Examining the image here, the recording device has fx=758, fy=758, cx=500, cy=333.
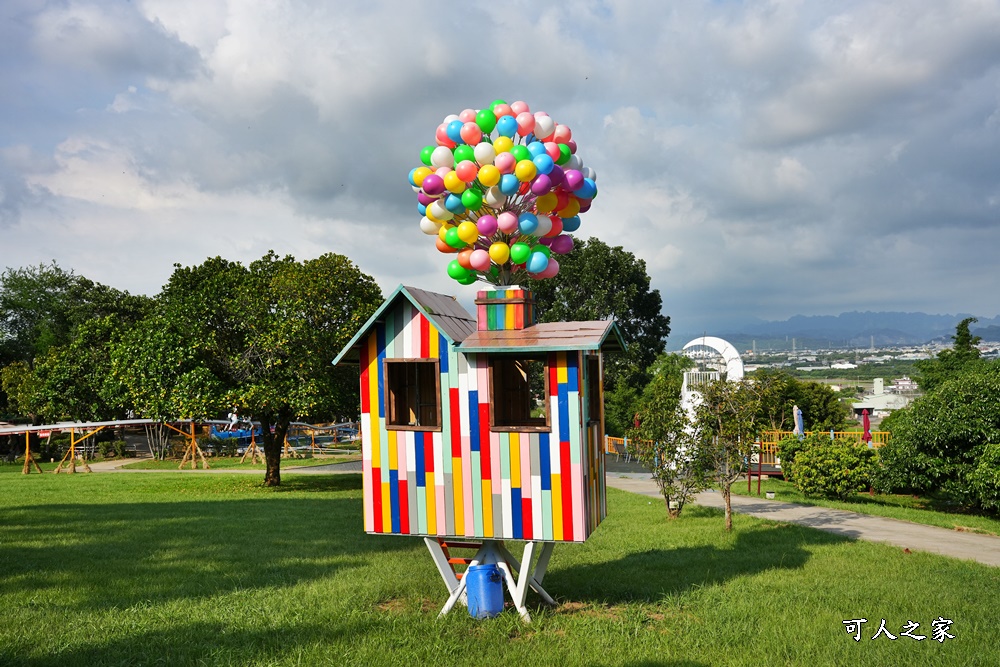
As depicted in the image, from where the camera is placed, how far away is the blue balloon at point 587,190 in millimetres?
9539

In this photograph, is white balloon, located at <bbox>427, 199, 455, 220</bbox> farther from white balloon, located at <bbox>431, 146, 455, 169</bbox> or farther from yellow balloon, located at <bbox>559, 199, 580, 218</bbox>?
yellow balloon, located at <bbox>559, 199, 580, 218</bbox>

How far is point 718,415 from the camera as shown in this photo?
594 inches

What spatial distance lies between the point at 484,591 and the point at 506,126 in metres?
5.44

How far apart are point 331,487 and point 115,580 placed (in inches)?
555

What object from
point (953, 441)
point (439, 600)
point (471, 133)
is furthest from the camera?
point (953, 441)

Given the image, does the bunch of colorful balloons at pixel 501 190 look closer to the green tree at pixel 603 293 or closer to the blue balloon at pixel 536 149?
the blue balloon at pixel 536 149

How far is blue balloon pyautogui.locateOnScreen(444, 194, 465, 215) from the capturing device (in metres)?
9.12

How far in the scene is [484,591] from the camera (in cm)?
867

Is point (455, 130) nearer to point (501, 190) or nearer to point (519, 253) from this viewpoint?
point (501, 190)

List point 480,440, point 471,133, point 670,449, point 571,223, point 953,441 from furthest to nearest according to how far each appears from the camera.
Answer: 1. point 953,441
2. point 670,449
3. point 571,223
4. point 471,133
5. point 480,440

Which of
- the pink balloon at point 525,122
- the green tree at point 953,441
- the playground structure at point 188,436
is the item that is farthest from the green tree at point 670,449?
the playground structure at point 188,436

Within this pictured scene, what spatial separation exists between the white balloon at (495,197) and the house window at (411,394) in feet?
6.63

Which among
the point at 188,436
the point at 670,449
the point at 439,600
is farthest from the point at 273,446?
the point at 439,600

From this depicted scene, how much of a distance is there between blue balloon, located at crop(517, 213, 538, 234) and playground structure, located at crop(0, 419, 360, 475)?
16.6 metres
